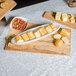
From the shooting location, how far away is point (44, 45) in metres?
0.73

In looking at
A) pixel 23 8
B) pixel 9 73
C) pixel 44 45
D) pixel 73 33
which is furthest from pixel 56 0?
pixel 9 73

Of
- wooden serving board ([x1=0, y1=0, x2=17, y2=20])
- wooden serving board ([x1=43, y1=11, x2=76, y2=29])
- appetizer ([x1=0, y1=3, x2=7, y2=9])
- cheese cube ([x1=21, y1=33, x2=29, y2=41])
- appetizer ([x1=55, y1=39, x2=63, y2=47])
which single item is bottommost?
wooden serving board ([x1=43, y1=11, x2=76, y2=29])

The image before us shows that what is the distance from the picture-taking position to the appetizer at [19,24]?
82 cm

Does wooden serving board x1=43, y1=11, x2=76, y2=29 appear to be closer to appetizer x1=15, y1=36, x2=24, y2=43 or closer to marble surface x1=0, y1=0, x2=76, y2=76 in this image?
marble surface x1=0, y1=0, x2=76, y2=76

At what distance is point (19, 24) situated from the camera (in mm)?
841

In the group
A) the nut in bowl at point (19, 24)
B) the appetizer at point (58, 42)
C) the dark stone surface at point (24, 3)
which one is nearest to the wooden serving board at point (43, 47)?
the appetizer at point (58, 42)

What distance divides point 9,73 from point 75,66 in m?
0.31

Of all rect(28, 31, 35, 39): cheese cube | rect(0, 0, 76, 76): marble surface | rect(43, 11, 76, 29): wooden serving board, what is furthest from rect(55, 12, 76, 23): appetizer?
rect(28, 31, 35, 39): cheese cube

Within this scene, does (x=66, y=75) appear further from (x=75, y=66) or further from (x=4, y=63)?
(x=4, y=63)

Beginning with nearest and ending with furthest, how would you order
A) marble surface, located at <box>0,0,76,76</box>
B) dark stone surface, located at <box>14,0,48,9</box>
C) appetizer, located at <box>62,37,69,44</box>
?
marble surface, located at <box>0,0,76,76</box> < appetizer, located at <box>62,37,69,44</box> < dark stone surface, located at <box>14,0,48,9</box>

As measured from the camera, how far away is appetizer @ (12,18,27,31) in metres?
0.82

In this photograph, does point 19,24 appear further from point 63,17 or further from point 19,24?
point 63,17

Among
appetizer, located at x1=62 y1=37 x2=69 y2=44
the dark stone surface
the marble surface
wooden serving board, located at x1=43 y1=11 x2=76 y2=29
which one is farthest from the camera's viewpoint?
the dark stone surface

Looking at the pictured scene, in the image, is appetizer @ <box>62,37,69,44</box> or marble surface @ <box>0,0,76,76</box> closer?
marble surface @ <box>0,0,76,76</box>
